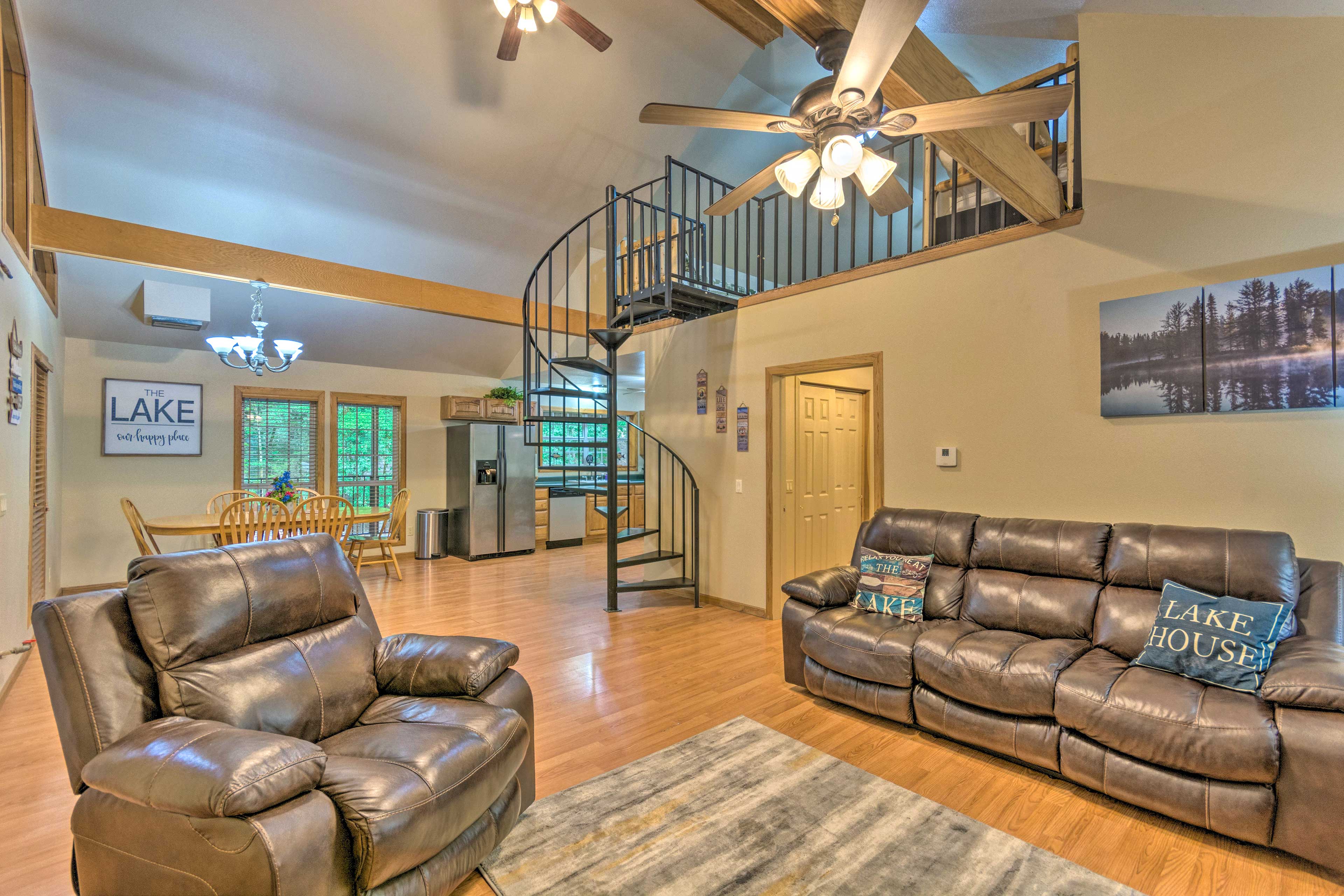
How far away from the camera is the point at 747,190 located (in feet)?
8.61

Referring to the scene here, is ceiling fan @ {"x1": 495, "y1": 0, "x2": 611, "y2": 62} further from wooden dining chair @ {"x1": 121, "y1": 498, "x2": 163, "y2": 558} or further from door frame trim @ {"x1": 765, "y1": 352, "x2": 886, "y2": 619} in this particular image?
wooden dining chair @ {"x1": 121, "y1": 498, "x2": 163, "y2": 558}

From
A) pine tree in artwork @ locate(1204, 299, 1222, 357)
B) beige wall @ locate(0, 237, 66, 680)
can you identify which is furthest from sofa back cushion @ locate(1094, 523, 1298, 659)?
beige wall @ locate(0, 237, 66, 680)

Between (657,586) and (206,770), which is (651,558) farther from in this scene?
(206,770)

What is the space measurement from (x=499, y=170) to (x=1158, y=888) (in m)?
6.08

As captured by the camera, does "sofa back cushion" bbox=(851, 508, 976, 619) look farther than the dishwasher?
No

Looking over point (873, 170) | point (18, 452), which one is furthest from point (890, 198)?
point (18, 452)

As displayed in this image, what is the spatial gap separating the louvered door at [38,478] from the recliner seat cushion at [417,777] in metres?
3.84

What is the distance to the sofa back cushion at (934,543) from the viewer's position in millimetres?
3238

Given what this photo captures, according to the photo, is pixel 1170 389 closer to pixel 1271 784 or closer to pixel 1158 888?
pixel 1271 784

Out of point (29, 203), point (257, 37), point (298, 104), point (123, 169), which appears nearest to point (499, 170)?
point (298, 104)

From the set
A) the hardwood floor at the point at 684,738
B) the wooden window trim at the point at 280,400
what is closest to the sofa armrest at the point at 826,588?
the hardwood floor at the point at 684,738

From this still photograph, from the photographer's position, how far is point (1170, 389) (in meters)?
2.92

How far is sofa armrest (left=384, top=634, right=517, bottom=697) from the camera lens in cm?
205

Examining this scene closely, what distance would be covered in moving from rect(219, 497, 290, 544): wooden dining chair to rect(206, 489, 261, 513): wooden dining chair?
199 mm
